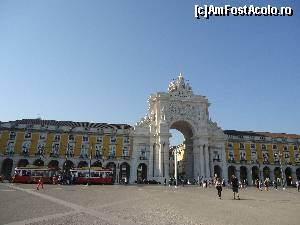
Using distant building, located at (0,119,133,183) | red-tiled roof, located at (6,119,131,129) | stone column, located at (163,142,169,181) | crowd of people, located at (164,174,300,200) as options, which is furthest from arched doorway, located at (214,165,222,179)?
red-tiled roof, located at (6,119,131,129)

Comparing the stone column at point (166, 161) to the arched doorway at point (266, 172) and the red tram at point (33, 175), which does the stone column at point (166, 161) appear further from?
the arched doorway at point (266, 172)

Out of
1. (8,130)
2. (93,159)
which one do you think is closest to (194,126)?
(93,159)

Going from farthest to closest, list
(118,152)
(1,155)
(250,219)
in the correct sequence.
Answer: (118,152), (1,155), (250,219)

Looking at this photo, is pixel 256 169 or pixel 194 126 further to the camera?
pixel 256 169

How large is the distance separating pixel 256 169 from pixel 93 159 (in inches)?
1639

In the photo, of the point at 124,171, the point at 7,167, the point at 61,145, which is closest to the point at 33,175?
the point at 61,145

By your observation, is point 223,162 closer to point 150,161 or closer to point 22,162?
point 150,161

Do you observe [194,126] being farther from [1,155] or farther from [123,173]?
[1,155]

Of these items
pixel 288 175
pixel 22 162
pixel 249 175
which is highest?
pixel 22 162

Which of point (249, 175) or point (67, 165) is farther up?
point (67, 165)

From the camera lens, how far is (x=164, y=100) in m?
71.4

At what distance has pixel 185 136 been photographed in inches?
3024

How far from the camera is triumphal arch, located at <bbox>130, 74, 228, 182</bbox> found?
66688 mm

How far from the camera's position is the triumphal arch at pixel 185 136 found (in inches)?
2625
